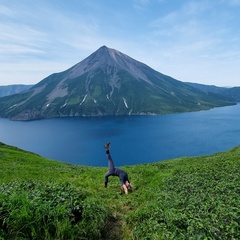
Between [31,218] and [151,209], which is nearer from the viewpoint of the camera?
[31,218]

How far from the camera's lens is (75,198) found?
13.2m

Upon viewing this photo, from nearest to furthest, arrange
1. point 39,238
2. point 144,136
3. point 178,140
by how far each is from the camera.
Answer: point 39,238 → point 178,140 → point 144,136

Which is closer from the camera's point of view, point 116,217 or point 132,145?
point 116,217

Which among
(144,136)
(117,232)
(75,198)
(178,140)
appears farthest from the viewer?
(144,136)

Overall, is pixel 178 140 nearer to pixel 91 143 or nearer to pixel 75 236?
pixel 91 143

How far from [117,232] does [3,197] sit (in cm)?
579

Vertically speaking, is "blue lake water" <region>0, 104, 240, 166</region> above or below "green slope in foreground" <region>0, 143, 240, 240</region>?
below

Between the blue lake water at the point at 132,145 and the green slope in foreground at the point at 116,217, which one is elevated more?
the green slope in foreground at the point at 116,217

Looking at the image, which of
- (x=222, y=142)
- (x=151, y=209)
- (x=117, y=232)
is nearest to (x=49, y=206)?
(x=117, y=232)

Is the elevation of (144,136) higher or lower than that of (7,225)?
lower

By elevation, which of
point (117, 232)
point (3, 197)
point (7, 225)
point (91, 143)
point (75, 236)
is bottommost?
point (91, 143)

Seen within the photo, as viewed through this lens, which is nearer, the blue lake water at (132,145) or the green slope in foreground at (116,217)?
the green slope in foreground at (116,217)

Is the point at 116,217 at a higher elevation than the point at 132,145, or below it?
higher

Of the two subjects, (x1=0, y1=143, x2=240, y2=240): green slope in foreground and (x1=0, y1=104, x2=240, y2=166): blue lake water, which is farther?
(x1=0, y1=104, x2=240, y2=166): blue lake water
